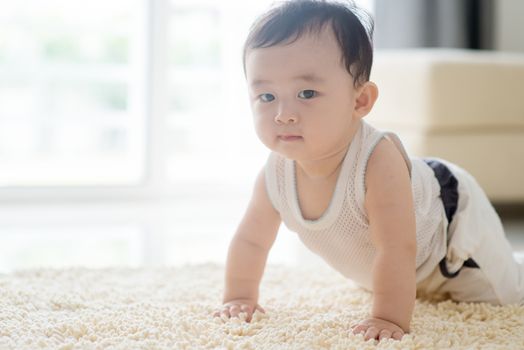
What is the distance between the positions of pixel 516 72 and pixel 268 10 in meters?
1.38

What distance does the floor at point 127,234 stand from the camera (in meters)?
1.87

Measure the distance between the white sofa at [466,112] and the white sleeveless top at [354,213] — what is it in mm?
975

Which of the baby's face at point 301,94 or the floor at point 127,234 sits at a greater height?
the baby's face at point 301,94

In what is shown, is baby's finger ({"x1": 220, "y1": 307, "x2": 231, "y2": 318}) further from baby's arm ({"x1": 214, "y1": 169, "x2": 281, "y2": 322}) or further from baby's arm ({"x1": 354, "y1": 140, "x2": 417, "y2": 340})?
baby's arm ({"x1": 354, "y1": 140, "x2": 417, "y2": 340})

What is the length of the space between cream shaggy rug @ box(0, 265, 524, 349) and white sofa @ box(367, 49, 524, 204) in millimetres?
866

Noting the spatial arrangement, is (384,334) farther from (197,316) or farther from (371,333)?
(197,316)

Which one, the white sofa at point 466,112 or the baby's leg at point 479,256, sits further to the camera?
the white sofa at point 466,112

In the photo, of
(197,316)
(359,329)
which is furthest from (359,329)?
(197,316)

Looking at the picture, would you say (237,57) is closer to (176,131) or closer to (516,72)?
(176,131)

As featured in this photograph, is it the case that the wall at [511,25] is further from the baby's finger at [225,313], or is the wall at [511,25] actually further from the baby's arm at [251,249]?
the baby's finger at [225,313]

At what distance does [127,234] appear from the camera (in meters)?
2.24

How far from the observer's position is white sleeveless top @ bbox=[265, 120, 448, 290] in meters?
1.24

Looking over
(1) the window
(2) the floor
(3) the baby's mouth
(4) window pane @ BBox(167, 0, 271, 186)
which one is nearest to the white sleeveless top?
(3) the baby's mouth

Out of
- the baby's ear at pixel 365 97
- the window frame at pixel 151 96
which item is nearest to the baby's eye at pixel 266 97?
the baby's ear at pixel 365 97
